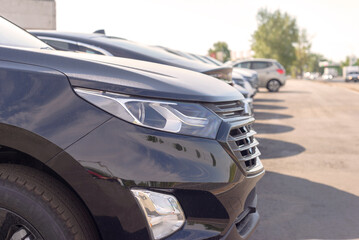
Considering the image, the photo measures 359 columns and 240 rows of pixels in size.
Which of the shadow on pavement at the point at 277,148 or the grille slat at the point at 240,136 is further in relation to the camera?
the shadow on pavement at the point at 277,148

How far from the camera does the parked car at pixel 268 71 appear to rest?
27.5m

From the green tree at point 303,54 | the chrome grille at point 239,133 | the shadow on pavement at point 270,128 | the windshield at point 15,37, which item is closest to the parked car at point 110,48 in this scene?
the windshield at point 15,37

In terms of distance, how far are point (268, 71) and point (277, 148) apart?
19.8 metres

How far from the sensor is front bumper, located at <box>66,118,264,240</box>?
227 cm

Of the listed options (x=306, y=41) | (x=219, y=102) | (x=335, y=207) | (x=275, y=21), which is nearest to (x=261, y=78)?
(x=335, y=207)

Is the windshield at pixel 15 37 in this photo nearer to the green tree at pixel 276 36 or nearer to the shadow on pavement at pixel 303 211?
the shadow on pavement at pixel 303 211

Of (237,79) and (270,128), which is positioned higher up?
(237,79)

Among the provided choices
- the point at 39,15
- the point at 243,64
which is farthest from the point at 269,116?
the point at 243,64

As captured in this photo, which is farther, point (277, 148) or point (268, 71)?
point (268, 71)

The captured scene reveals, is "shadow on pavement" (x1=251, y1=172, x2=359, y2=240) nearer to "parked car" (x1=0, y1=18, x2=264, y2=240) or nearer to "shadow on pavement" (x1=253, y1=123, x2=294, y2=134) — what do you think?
"parked car" (x1=0, y1=18, x2=264, y2=240)

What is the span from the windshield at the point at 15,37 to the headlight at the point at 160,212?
134 cm

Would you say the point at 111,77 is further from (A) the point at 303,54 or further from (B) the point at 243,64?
(A) the point at 303,54

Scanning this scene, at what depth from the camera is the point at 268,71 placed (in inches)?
1095

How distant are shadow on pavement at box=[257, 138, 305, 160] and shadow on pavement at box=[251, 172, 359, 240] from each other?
5.50ft
